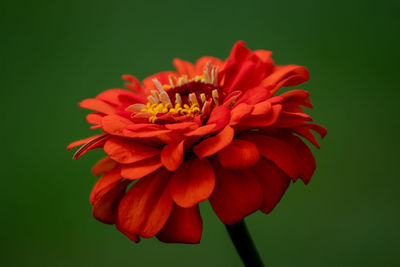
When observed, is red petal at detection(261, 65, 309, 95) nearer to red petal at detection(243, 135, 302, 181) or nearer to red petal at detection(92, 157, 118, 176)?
red petal at detection(243, 135, 302, 181)

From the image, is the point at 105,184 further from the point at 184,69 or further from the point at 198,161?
the point at 184,69

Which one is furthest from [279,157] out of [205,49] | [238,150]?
[205,49]

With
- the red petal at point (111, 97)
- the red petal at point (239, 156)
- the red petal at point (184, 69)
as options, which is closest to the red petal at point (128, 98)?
the red petal at point (111, 97)

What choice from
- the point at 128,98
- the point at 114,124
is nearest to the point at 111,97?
the point at 128,98

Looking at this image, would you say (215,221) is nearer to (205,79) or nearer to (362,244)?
(362,244)

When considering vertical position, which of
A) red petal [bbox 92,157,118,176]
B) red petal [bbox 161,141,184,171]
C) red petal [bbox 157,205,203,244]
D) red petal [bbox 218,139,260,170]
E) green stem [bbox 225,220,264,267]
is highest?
red petal [bbox 161,141,184,171]

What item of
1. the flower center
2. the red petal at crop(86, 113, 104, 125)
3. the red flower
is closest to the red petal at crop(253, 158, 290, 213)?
the red flower

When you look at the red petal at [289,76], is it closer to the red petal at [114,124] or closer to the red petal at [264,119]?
the red petal at [264,119]
